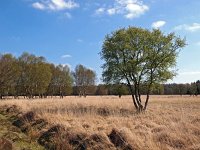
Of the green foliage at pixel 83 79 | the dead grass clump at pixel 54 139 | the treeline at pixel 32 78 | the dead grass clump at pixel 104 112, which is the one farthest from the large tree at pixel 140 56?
the green foliage at pixel 83 79

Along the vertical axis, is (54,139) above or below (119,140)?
below

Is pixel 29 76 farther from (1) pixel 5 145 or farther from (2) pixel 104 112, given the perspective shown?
(1) pixel 5 145

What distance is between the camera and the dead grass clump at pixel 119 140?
10.6 meters

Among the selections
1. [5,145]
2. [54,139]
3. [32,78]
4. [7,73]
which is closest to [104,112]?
[54,139]

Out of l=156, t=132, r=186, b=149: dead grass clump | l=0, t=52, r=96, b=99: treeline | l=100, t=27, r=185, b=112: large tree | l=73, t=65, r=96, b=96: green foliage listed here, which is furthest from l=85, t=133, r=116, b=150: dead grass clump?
l=73, t=65, r=96, b=96: green foliage

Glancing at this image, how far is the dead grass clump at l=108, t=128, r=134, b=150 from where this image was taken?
1062 centimetres

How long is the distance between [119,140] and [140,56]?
21.3 m

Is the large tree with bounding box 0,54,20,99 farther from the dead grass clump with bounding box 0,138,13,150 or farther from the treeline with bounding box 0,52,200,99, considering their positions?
the dead grass clump with bounding box 0,138,13,150

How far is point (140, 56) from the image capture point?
31953mm

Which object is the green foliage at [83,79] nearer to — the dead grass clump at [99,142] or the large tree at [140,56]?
the large tree at [140,56]

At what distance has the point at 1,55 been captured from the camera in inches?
3091

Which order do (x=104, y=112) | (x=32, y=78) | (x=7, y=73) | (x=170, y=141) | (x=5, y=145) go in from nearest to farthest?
(x=170, y=141) → (x=5, y=145) → (x=104, y=112) → (x=7, y=73) → (x=32, y=78)

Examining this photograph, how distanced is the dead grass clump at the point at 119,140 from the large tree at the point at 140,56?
18922mm

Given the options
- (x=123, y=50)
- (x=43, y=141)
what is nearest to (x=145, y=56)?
(x=123, y=50)
